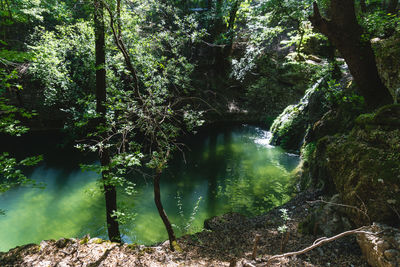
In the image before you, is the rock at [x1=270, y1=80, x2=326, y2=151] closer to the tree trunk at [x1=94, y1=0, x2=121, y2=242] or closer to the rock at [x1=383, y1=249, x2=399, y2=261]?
the rock at [x1=383, y1=249, x2=399, y2=261]

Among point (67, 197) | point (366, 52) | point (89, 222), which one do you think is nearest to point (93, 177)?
point (67, 197)

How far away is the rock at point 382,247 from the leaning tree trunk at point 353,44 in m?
3.44

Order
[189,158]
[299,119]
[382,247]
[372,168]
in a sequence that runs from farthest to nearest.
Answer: [189,158]
[299,119]
[372,168]
[382,247]

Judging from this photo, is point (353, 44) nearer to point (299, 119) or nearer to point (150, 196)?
point (299, 119)

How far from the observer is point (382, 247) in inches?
118

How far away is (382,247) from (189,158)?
10208mm

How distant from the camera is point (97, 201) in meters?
8.61

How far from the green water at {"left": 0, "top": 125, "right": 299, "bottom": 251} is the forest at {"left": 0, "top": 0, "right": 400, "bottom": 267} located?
0.19 ft

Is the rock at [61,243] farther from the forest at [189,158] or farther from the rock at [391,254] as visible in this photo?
the rock at [391,254]

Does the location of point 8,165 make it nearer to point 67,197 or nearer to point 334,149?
point 67,197

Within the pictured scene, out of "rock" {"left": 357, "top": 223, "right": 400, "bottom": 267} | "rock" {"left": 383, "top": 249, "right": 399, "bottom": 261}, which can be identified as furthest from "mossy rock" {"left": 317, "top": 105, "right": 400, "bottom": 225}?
"rock" {"left": 383, "top": 249, "right": 399, "bottom": 261}

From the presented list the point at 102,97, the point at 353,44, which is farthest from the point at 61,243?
the point at 353,44

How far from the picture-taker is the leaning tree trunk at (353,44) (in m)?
5.12

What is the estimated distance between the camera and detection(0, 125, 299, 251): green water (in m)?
7.23
